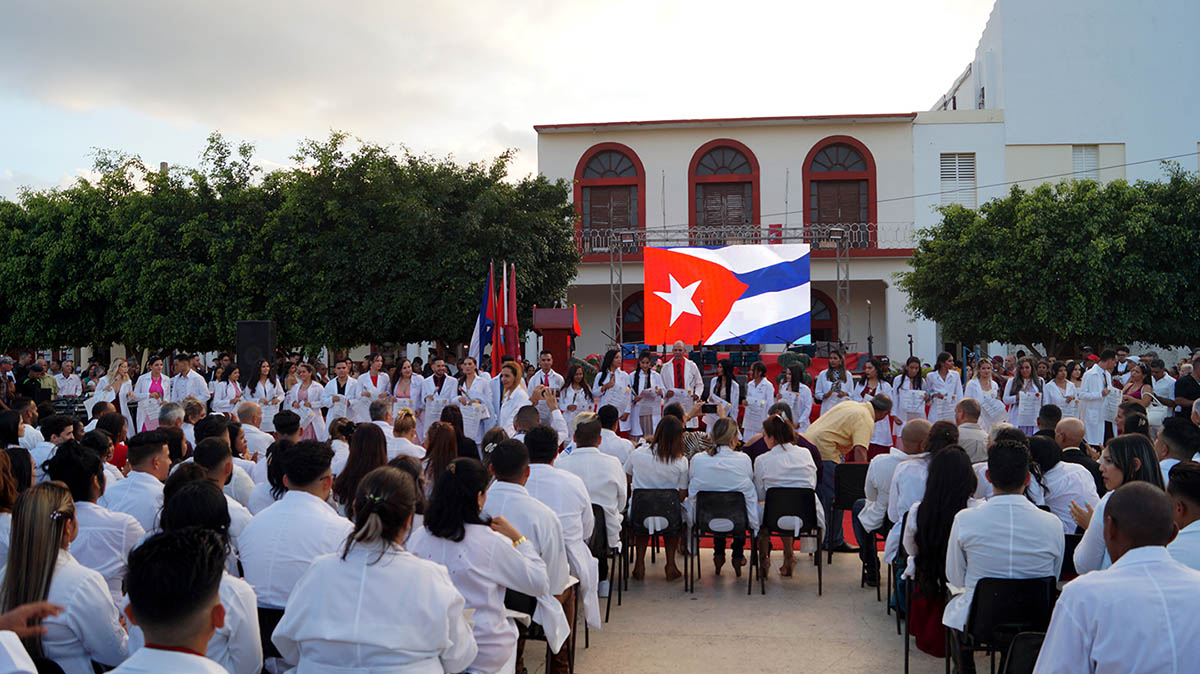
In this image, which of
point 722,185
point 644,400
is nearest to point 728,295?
point 644,400

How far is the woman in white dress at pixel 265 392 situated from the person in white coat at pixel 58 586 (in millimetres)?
9795

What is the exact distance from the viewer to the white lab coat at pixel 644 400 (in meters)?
13.6

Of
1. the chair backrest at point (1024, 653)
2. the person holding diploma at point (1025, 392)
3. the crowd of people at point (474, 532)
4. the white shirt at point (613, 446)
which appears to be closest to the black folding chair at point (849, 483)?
the crowd of people at point (474, 532)

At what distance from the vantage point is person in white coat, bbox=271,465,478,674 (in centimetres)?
318

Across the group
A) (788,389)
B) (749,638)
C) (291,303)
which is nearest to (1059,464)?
(749,638)

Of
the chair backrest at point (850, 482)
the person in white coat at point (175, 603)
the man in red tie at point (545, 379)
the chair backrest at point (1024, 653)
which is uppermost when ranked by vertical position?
the man in red tie at point (545, 379)

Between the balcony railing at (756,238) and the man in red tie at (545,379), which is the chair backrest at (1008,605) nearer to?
the man in red tie at (545,379)

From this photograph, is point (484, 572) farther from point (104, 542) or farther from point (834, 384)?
point (834, 384)

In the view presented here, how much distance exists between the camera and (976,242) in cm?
2375

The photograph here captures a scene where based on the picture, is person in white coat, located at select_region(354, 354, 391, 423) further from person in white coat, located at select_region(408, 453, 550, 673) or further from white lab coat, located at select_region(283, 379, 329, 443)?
person in white coat, located at select_region(408, 453, 550, 673)

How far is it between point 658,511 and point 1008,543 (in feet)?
10.6

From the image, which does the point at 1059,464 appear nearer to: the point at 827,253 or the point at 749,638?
the point at 749,638

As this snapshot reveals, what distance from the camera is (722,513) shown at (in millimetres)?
7395

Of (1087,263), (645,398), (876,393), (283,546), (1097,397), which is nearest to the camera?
(283,546)
